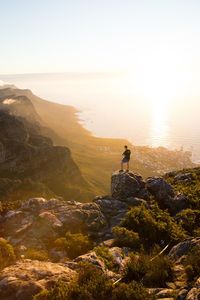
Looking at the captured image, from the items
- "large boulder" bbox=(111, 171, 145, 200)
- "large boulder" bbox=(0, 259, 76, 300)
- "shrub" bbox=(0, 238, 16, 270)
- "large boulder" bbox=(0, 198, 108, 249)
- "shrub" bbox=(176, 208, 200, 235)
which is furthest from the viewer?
"large boulder" bbox=(111, 171, 145, 200)

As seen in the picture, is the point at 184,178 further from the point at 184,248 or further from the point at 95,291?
the point at 95,291

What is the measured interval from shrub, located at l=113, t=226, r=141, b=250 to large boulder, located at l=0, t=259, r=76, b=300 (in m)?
7.07

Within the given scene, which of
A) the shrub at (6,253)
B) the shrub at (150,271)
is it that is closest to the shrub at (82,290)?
the shrub at (150,271)

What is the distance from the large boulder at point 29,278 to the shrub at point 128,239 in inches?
279

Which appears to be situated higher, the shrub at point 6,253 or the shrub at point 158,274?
the shrub at point 158,274

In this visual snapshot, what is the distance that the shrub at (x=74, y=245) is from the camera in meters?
25.0

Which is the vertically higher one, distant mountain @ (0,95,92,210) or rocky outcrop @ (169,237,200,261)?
rocky outcrop @ (169,237,200,261)

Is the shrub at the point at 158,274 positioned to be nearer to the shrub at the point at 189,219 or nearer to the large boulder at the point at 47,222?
the large boulder at the point at 47,222

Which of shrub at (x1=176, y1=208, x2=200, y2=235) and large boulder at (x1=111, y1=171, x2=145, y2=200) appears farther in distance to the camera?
large boulder at (x1=111, y1=171, x2=145, y2=200)

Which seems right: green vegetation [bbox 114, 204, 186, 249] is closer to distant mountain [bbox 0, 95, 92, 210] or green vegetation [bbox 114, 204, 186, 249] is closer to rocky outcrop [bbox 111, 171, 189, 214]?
rocky outcrop [bbox 111, 171, 189, 214]

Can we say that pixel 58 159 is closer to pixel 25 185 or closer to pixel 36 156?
pixel 36 156

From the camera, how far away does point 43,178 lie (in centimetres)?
11138

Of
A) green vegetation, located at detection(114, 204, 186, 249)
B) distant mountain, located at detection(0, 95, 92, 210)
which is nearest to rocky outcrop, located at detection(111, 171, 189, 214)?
green vegetation, located at detection(114, 204, 186, 249)

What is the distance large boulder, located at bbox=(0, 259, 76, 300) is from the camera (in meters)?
16.2
